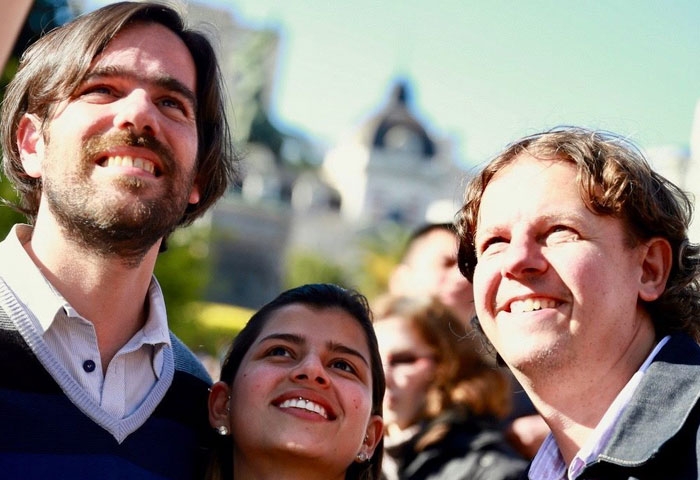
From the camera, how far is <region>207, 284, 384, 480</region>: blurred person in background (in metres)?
3.21

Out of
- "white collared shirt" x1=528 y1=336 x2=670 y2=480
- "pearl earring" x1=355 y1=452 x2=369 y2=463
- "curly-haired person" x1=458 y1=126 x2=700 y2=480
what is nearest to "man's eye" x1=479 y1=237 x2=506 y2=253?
"curly-haired person" x1=458 y1=126 x2=700 y2=480

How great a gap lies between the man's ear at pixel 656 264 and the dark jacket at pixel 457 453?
4.11 feet

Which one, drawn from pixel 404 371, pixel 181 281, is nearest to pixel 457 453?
pixel 404 371

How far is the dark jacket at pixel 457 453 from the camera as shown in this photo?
4016 millimetres

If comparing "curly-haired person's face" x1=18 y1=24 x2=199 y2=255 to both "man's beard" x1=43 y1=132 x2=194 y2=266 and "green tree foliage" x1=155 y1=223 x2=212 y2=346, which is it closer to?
"man's beard" x1=43 y1=132 x2=194 y2=266

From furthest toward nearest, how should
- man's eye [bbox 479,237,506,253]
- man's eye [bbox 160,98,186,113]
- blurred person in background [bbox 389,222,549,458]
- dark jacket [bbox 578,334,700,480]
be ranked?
blurred person in background [bbox 389,222,549,458]
man's eye [bbox 160,98,186,113]
man's eye [bbox 479,237,506,253]
dark jacket [bbox 578,334,700,480]

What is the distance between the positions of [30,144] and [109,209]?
64cm

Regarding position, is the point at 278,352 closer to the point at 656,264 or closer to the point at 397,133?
the point at 656,264

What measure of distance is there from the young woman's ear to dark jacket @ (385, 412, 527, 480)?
111 centimetres

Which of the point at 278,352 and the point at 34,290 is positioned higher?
the point at 34,290

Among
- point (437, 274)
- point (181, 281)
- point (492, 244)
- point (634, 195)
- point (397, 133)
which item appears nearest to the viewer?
point (634, 195)

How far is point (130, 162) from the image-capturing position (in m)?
3.12

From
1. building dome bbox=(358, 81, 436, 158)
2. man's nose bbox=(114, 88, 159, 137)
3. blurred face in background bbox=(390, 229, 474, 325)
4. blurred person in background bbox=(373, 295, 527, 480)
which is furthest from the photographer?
building dome bbox=(358, 81, 436, 158)

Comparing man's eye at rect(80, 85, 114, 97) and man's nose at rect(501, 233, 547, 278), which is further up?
man's eye at rect(80, 85, 114, 97)
